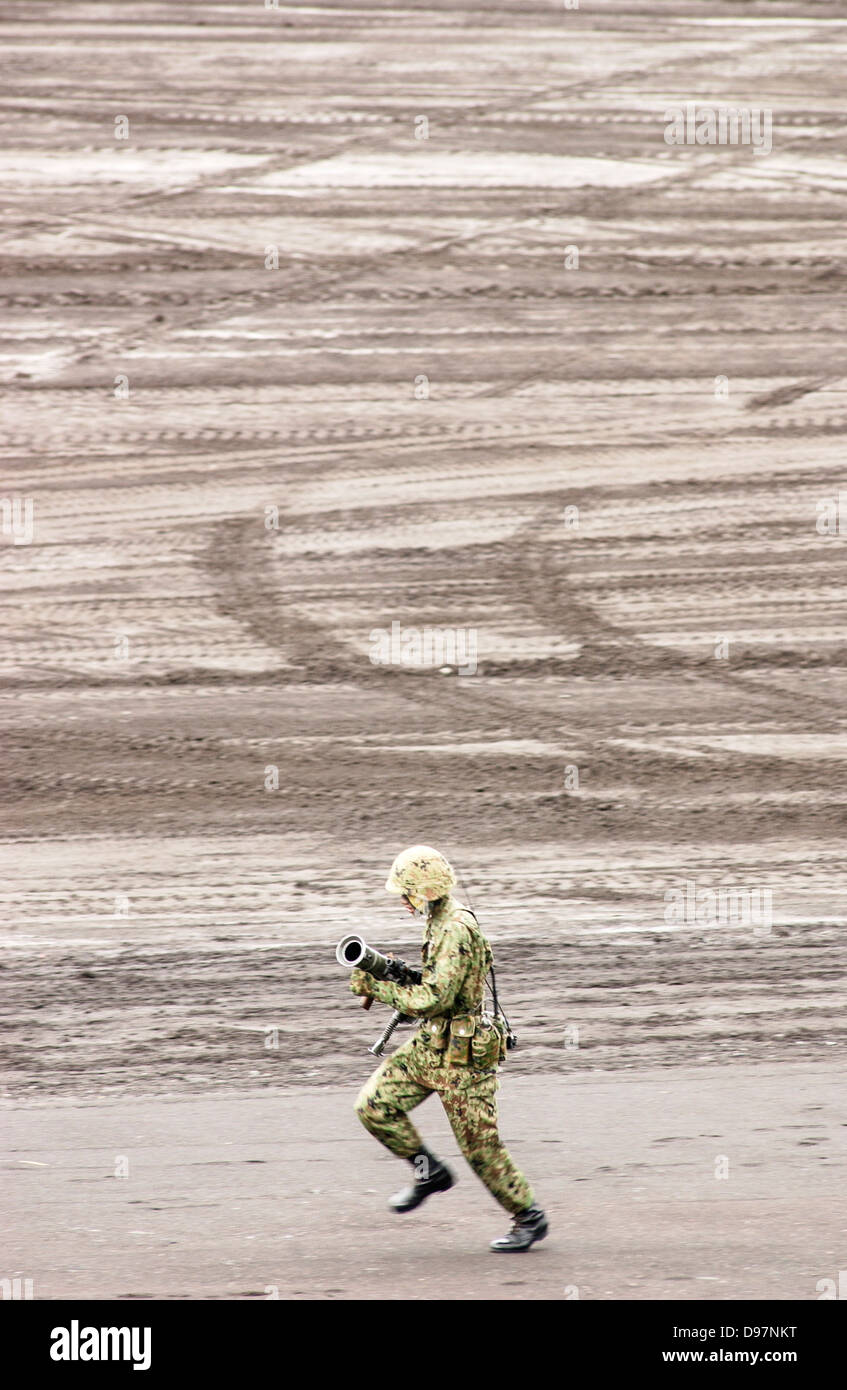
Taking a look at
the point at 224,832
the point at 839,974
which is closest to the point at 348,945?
the point at 839,974

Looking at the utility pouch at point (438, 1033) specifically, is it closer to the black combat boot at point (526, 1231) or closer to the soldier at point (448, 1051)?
the soldier at point (448, 1051)

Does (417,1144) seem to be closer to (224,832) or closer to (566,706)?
(224,832)

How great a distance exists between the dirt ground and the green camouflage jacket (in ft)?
3.60

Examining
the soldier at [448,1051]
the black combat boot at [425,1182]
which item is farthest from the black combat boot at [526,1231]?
the black combat boot at [425,1182]

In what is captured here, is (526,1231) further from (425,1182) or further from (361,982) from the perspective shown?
(361,982)

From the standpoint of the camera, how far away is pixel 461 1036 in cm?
695

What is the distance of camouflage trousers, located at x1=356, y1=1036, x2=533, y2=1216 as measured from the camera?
6.97 m

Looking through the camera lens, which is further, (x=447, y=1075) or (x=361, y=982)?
(x=447, y=1075)

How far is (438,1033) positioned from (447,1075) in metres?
0.17

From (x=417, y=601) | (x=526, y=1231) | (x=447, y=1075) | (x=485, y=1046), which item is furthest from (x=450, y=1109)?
(x=417, y=601)

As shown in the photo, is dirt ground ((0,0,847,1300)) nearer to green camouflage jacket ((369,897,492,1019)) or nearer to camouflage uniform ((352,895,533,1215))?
camouflage uniform ((352,895,533,1215))

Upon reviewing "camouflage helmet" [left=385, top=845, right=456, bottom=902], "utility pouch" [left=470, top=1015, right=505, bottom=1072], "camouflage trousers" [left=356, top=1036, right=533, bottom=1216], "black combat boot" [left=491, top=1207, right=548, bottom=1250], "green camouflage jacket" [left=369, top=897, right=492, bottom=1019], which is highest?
Result: "camouflage helmet" [left=385, top=845, right=456, bottom=902]

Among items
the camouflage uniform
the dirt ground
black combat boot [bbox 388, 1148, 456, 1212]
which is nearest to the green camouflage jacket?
the camouflage uniform

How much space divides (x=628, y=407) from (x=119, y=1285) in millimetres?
14076
